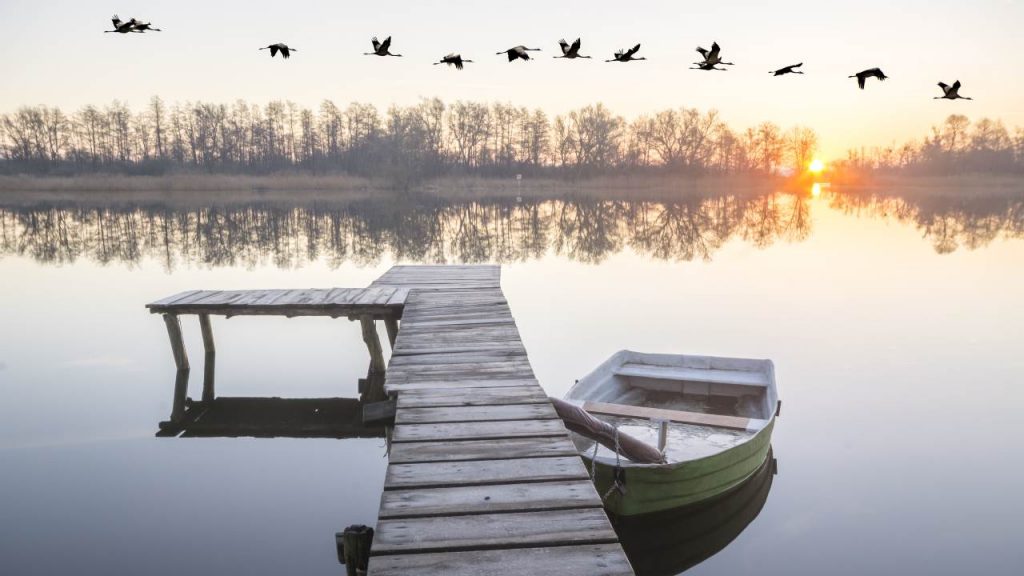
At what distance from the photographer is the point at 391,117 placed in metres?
76.7

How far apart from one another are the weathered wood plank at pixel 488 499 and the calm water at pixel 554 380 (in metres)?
2.40

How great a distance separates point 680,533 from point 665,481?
81cm

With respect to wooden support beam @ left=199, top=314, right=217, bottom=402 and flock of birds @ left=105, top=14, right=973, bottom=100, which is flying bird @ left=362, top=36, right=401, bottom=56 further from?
wooden support beam @ left=199, top=314, right=217, bottom=402

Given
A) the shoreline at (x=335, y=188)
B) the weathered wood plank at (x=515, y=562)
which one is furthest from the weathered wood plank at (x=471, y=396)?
the shoreline at (x=335, y=188)

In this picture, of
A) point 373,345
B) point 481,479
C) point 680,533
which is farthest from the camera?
point 373,345

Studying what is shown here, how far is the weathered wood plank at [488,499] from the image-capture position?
143 inches

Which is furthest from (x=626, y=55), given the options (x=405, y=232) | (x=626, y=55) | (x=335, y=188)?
(x=335, y=188)

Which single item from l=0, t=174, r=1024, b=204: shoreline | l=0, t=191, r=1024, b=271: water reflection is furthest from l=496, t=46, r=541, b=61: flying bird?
l=0, t=174, r=1024, b=204: shoreline

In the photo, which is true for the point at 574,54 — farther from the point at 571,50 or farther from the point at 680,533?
the point at 680,533

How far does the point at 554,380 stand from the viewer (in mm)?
10758

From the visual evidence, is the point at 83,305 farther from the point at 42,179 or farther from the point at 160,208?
the point at 42,179

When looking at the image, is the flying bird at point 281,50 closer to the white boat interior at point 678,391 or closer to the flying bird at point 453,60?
the flying bird at point 453,60

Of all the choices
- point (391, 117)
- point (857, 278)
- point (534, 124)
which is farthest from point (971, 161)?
point (857, 278)

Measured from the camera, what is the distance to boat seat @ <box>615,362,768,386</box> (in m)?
8.43
